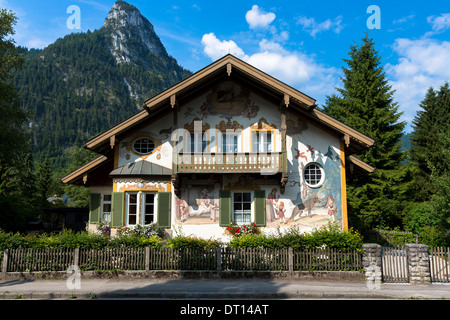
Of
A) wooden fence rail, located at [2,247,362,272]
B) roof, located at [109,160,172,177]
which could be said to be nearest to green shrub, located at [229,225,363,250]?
wooden fence rail, located at [2,247,362,272]

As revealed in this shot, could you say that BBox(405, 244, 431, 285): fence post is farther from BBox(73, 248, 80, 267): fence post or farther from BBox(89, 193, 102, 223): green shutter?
BBox(89, 193, 102, 223): green shutter

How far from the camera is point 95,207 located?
747 inches

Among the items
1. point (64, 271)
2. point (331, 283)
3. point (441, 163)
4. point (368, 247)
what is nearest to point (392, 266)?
point (368, 247)

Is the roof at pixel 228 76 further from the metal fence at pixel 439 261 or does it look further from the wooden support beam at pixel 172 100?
the metal fence at pixel 439 261

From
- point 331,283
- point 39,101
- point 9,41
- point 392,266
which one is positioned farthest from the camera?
point 39,101

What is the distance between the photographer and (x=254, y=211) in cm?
1711

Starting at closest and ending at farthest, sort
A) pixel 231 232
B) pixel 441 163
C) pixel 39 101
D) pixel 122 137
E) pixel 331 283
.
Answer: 1. pixel 331 283
2. pixel 231 232
3. pixel 122 137
4. pixel 441 163
5. pixel 39 101

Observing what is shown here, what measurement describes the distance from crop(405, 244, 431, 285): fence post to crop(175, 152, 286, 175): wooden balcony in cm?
636

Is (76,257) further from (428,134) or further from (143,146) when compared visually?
(428,134)

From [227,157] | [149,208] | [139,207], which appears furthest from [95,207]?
[227,157]

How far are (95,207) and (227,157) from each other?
806 centimetres

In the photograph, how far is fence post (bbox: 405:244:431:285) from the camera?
1316 centimetres

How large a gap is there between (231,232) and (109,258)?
5.72m
